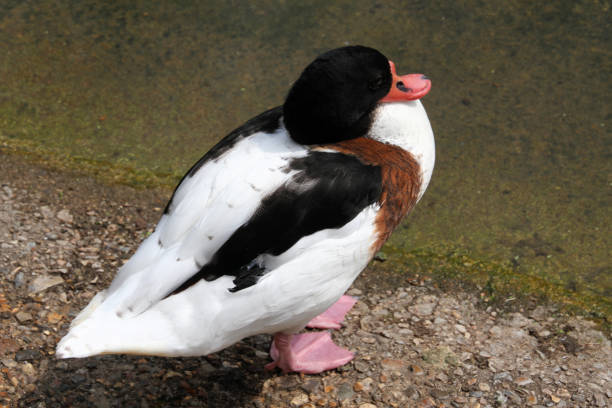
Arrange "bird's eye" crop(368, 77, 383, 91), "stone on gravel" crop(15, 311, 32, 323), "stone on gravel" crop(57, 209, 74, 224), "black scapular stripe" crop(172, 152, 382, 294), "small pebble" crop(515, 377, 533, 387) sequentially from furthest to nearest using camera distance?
"stone on gravel" crop(57, 209, 74, 224) < "stone on gravel" crop(15, 311, 32, 323) < "small pebble" crop(515, 377, 533, 387) < "bird's eye" crop(368, 77, 383, 91) < "black scapular stripe" crop(172, 152, 382, 294)

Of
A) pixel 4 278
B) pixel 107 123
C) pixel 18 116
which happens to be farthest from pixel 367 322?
pixel 18 116

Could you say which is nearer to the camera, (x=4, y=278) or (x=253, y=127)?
(x=253, y=127)

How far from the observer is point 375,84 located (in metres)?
2.63

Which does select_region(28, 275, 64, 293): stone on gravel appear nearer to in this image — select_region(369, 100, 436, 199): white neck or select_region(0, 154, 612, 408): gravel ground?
select_region(0, 154, 612, 408): gravel ground

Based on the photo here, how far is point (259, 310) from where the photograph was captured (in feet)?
8.13

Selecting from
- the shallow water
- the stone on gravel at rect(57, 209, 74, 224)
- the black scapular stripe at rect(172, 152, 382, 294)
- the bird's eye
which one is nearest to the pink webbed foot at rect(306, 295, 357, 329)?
the shallow water

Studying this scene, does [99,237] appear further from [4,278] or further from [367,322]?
[367,322]

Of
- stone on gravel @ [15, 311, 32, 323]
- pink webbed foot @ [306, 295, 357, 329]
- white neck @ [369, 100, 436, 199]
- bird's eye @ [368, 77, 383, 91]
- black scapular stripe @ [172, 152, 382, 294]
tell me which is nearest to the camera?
black scapular stripe @ [172, 152, 382, 294]

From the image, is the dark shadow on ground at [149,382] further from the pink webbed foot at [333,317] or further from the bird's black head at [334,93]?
the bird's black head at [334,93]

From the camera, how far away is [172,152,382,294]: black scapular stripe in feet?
7.93

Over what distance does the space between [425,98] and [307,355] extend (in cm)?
193

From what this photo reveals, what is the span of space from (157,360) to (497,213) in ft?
5.77

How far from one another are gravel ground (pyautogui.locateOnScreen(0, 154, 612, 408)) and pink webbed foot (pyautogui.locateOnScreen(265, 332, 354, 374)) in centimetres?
4

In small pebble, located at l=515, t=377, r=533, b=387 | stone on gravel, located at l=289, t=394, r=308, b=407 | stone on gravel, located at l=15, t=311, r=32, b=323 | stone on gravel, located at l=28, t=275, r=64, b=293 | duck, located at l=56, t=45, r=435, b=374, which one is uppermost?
duck, located at l=56, t=45, r=435, b=374
